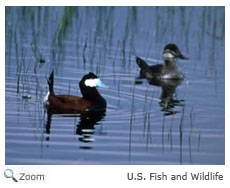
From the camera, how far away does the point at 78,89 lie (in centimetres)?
1270

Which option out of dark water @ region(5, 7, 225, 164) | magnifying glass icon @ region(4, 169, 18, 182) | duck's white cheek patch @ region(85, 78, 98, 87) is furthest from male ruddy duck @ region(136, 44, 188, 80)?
magnifying glass icon @ region(4, 169, 18, 182)

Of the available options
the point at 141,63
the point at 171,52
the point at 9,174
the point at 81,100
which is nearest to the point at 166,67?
the point at 171,52

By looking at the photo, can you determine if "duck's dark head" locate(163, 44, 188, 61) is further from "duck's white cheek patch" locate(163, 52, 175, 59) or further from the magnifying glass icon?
the magnifying glass icon

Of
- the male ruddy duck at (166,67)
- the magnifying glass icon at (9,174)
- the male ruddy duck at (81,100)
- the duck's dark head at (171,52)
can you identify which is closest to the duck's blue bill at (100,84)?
the male ruddy duck at (81,100)

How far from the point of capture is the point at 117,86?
13.0m

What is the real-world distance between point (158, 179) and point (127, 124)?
2.14 metres

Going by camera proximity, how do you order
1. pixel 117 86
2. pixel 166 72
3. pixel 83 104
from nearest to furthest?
pixel 83 104 → pixel 117 86 → pixel 166 72

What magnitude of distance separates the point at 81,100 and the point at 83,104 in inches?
2.5

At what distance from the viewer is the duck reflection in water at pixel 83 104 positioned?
36.9ft

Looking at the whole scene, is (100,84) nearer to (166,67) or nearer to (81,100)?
(81,100)

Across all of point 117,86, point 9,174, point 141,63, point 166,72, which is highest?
point 141,63

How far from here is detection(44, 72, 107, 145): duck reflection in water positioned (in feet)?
36.9
